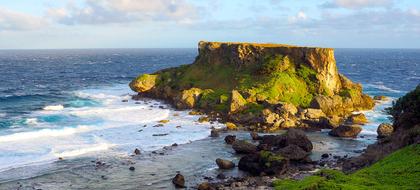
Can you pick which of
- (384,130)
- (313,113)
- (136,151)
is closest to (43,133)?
(136,151)

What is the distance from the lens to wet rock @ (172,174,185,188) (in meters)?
39.5

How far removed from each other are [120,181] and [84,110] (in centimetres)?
3777

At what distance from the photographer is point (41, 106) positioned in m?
79.9

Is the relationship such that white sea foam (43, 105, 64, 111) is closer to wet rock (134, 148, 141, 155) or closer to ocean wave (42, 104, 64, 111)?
ocean wave (42, 104, 64, 111)

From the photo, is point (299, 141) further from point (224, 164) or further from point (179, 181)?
point (179, 181)

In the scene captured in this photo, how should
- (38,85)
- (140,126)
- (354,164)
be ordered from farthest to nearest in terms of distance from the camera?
(38,85) → (140,126) → (354,164)

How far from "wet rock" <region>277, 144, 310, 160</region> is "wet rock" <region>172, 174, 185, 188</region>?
1240cm

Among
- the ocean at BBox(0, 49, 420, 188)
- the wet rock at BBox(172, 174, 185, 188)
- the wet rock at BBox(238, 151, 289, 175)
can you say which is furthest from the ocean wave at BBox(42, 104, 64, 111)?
the wet rock at BBox(238, 151, 289, 175)

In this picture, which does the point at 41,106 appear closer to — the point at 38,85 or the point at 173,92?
the point at 173,92

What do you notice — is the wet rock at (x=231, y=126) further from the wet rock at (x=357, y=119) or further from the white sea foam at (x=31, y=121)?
the white sea foam at (x=31, y=121)

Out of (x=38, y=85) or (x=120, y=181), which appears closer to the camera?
(x=120, y=181)

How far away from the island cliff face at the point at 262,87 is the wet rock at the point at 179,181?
25.0 metres

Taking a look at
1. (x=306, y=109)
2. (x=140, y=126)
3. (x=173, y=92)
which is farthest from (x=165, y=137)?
(x=173, y=92)

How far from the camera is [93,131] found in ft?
200
